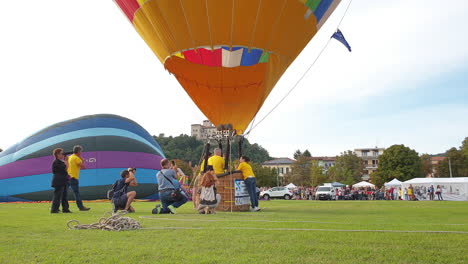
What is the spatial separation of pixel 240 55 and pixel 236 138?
226 cm

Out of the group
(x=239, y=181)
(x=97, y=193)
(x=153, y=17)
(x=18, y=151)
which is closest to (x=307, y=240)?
(x=239, y=181)

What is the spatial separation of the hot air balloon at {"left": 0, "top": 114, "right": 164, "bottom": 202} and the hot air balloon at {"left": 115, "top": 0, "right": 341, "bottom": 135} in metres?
9.17

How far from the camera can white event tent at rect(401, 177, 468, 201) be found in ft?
102

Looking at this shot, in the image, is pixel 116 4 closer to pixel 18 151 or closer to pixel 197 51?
pixel 197 51

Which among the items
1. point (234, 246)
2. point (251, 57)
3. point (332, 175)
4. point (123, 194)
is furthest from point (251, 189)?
point (332, 175)

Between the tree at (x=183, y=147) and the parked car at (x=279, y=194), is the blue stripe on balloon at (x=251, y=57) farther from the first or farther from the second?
the tree at (x=183, y=147)

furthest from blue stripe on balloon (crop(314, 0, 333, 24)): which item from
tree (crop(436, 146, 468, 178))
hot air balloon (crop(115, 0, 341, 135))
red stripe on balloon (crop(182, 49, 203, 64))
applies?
tree (crop(436, 146, 468, 178))

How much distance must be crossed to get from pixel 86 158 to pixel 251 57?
36.4 feet

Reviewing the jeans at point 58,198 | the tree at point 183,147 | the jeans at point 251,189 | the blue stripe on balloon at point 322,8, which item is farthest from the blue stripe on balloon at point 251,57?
the tree at point 183,147

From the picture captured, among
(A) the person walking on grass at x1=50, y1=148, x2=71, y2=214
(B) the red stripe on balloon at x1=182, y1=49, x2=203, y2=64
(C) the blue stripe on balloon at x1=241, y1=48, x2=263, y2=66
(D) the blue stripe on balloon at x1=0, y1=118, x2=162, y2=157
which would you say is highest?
(B) the red stripe on balloon at x1=182, y1=49, x2=203, y2=64

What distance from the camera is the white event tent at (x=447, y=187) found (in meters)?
31.1

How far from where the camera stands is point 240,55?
10.6 meters

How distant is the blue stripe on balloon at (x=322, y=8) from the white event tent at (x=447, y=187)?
25.9m

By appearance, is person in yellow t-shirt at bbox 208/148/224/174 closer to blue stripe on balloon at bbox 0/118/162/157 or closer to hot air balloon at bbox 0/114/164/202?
hot air balloon at bbox 0/114/164/202
